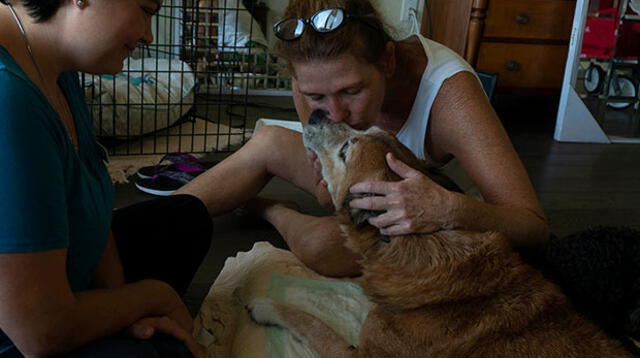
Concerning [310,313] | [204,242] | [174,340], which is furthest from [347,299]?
[174,340]

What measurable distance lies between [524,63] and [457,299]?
3338 mm

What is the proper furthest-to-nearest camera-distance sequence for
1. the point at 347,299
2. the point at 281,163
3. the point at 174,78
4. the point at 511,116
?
the point at 511,116, the point at 174,78, the point at 281,163, the point at 347,299

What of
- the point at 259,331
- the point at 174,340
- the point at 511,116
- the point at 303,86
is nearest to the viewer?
the point at 174,340

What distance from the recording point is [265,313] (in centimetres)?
→ 166

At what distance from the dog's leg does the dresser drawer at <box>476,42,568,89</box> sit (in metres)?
3.00

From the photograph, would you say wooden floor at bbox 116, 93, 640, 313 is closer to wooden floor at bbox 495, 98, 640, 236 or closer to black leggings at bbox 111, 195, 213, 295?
wooden floor at bbox 495, 98, 640, 236

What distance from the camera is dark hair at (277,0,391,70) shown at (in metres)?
1.42

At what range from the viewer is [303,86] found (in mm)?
1509

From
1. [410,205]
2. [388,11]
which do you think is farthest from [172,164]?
[388,11]

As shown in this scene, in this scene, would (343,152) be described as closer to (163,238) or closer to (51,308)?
(163,238)

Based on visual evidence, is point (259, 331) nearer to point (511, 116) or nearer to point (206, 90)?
point (206, 90)

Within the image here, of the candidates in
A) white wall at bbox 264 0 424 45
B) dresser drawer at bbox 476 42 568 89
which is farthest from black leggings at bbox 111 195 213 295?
white wall at bbox 264 0 424 45

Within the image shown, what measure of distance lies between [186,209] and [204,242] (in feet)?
0.36

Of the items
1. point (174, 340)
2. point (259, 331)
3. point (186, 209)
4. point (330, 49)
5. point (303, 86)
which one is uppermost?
point (330, 49)
